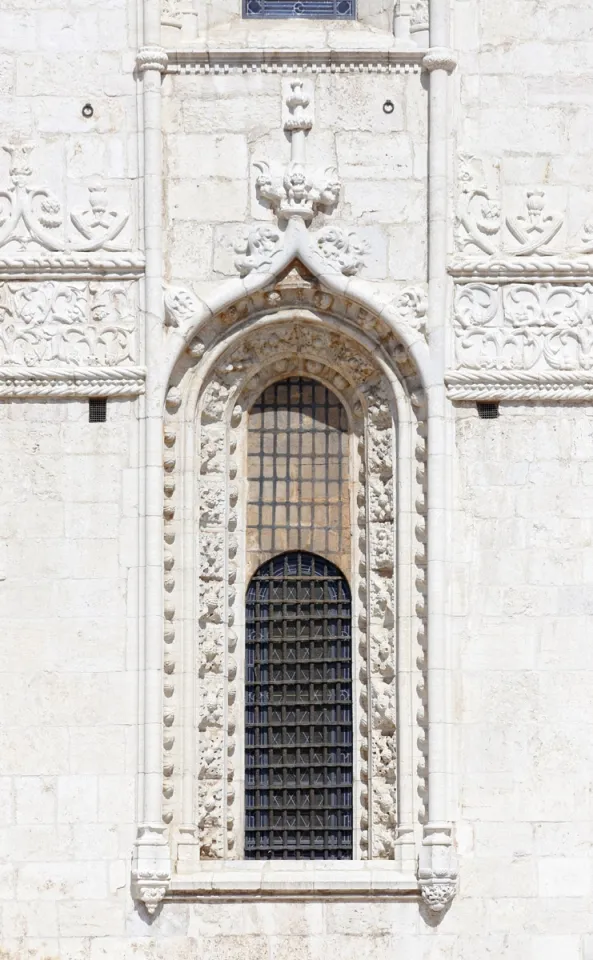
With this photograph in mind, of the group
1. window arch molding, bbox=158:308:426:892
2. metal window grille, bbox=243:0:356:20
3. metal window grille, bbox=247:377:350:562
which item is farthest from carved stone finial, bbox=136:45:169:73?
→ metal window grille, bbox=247:377:350:562

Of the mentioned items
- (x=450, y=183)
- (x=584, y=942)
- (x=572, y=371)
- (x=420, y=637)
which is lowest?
(x=584, y=942)

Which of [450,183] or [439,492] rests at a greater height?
[450,183]

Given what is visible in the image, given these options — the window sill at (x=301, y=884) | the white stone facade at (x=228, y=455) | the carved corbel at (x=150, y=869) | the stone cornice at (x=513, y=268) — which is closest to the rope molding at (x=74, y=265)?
the white stone facade at (x=228, y=455)

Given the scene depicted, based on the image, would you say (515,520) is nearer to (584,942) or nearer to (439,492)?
(439,492)

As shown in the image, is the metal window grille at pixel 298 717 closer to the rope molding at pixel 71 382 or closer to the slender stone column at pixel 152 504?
the slender stone column at pixel 152 504

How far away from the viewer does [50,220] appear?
22750mm

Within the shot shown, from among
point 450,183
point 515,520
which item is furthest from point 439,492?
point 450,183

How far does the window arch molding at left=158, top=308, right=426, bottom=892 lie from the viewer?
2256cm

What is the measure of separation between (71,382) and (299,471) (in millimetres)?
1945

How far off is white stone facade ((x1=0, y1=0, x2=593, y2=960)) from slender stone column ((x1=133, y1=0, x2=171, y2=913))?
0.07ft

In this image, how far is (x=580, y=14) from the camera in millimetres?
22969

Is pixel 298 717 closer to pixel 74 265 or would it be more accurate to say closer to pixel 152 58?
pixel 74 265

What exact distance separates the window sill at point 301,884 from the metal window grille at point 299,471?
8.07 feet

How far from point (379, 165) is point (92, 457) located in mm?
3060
